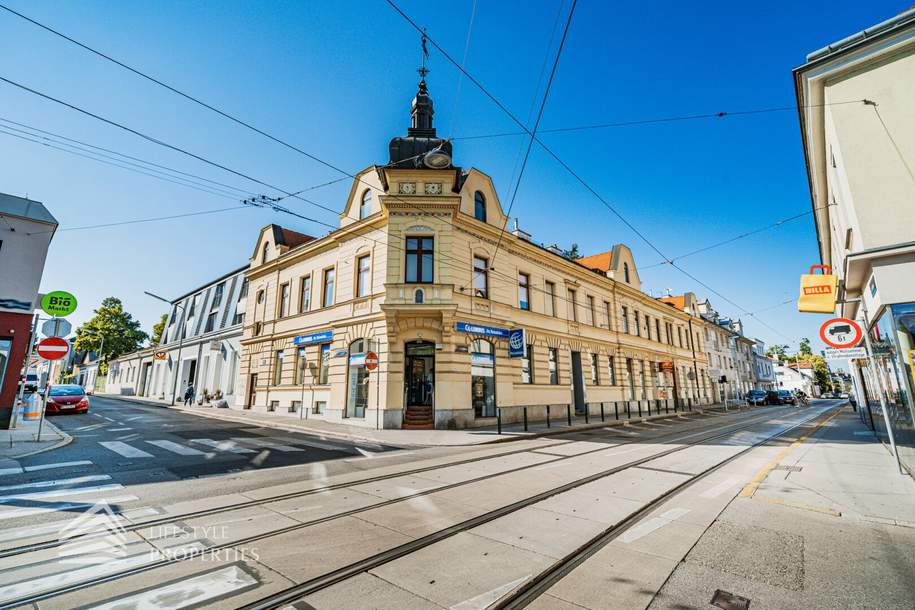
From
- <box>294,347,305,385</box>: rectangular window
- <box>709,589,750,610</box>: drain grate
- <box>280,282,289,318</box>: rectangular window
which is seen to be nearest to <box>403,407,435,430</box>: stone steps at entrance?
<box>294,347,305,385</box>: rectangular window

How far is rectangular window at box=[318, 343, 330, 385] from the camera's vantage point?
65.8 ft

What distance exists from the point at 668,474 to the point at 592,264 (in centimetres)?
2588

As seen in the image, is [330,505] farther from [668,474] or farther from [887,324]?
[887,324]

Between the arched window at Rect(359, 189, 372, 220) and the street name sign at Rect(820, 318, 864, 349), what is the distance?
1763cm

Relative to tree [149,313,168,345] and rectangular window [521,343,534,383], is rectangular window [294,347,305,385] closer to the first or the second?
rectangular window [521,343,534,383]

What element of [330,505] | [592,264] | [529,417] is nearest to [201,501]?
[330,505]

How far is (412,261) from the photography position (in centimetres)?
1759

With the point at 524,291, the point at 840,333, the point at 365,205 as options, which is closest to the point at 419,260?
the point at 365,205

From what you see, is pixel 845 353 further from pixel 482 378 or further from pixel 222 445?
pixel 222 445

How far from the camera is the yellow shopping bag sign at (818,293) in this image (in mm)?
7438

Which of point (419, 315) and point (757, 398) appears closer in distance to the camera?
point (419, 315)

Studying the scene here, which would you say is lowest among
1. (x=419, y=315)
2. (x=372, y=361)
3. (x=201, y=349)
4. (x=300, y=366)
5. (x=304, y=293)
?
(x=372, y=361)

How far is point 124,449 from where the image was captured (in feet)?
31.1

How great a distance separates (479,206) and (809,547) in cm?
1804
